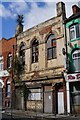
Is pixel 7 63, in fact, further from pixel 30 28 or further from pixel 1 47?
pixel 30 28

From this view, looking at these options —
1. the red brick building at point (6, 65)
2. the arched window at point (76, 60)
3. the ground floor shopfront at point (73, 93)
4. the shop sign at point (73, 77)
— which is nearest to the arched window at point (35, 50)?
the red brick building at point (6, 65)

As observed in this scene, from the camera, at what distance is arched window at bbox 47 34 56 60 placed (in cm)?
2450

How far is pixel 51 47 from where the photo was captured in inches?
976

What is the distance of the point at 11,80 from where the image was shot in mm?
29234

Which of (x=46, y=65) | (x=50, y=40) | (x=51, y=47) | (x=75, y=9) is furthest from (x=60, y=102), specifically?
(x=75, y=9)

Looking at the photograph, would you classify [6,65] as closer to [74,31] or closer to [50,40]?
[50,40]

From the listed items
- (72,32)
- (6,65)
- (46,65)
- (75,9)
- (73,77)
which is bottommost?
(73,77)

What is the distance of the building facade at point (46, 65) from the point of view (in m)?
22.9

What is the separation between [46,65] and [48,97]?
3.59m

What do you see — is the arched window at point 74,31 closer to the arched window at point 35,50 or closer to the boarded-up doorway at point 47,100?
the arched window at point 35,50

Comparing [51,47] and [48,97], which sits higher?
[51,47]

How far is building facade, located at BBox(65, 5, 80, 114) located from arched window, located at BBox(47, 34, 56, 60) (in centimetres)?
201

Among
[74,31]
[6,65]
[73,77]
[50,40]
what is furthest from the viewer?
[6,65]

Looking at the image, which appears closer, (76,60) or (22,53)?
(76,60)
